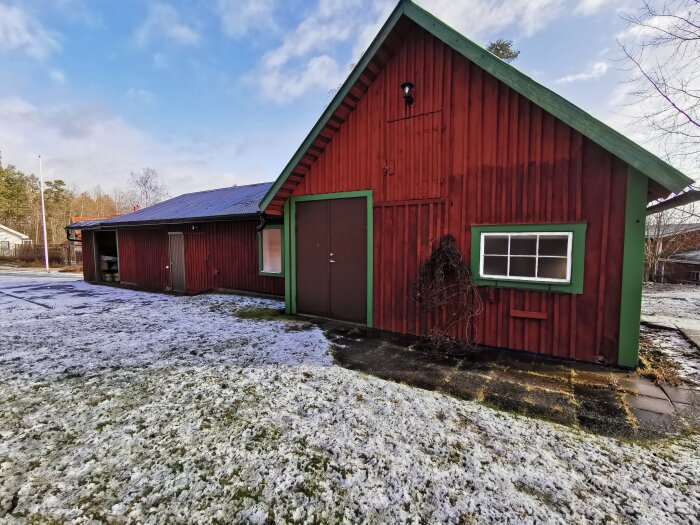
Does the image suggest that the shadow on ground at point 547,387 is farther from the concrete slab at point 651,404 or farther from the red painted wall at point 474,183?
the red painted wall at point 474,183

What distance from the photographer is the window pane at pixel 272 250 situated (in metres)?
8.15

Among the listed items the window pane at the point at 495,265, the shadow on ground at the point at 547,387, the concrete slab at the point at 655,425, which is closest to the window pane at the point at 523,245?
the window pane at the point at 495,265

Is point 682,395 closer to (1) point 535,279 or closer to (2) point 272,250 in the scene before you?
(1) point 535,279

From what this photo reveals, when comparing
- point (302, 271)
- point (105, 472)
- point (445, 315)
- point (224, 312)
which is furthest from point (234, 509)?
point (224, 312)

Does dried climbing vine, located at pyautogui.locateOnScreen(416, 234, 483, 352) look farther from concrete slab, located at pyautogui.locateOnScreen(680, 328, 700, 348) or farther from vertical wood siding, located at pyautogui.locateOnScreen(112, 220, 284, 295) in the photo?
vertical wood siding, located at pyautogui.locateOnScreen(112, 220, 284, 295)

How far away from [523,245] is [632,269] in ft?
3.65

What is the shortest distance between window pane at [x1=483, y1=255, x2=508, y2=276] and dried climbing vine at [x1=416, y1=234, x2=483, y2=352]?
28cm

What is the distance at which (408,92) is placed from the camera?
461 cm

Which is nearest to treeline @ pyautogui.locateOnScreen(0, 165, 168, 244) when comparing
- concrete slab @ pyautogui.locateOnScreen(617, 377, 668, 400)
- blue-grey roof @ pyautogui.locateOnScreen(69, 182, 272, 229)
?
blue-grey roof @ pyautogui.locateOnScreen(69, 182, 272, 229)

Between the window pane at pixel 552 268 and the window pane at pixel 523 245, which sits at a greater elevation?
the window pane at pixel 523 245

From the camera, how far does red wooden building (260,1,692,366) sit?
3.56 m

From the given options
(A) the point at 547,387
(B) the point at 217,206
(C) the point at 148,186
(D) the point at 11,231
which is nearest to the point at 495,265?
(A) the point at 547,387

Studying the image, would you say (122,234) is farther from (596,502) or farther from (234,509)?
(596,502)

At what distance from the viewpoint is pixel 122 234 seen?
12.2m
